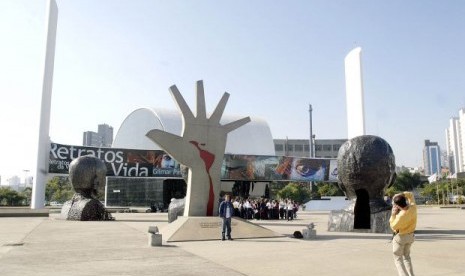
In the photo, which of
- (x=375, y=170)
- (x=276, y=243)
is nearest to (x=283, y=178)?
(x=375, y=170)

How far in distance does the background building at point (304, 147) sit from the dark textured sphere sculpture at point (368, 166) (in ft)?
319

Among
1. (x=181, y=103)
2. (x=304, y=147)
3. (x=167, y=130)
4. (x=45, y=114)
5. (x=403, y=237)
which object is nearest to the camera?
(x=403, y=237)

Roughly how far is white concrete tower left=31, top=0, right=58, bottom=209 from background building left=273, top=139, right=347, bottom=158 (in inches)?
3123

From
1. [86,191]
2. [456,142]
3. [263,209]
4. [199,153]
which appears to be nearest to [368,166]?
[199,153]

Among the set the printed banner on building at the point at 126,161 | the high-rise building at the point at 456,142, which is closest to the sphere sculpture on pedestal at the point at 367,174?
the printed banner on building at the point at 126,161

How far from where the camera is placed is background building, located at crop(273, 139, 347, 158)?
114 metres

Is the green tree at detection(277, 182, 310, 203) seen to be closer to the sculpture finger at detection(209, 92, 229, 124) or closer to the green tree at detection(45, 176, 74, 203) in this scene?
the green tree at detection(45, 176, 74, 203)

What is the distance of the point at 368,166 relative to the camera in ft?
51.3

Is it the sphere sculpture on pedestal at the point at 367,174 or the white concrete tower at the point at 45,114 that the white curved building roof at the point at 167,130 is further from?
the sphere sculpture on pedestal at the point at 367,174

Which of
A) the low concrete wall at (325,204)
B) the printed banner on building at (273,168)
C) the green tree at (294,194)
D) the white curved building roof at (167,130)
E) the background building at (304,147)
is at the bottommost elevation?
the low concrete wall at (325,204)

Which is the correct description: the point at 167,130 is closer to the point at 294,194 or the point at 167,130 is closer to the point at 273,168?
the point at 273,168

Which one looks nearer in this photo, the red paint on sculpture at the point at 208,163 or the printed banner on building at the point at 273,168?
the red paint on sculpture at the point at 208,163

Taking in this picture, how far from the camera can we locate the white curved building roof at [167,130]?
55906 millimetres

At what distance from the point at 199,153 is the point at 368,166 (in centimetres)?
612
